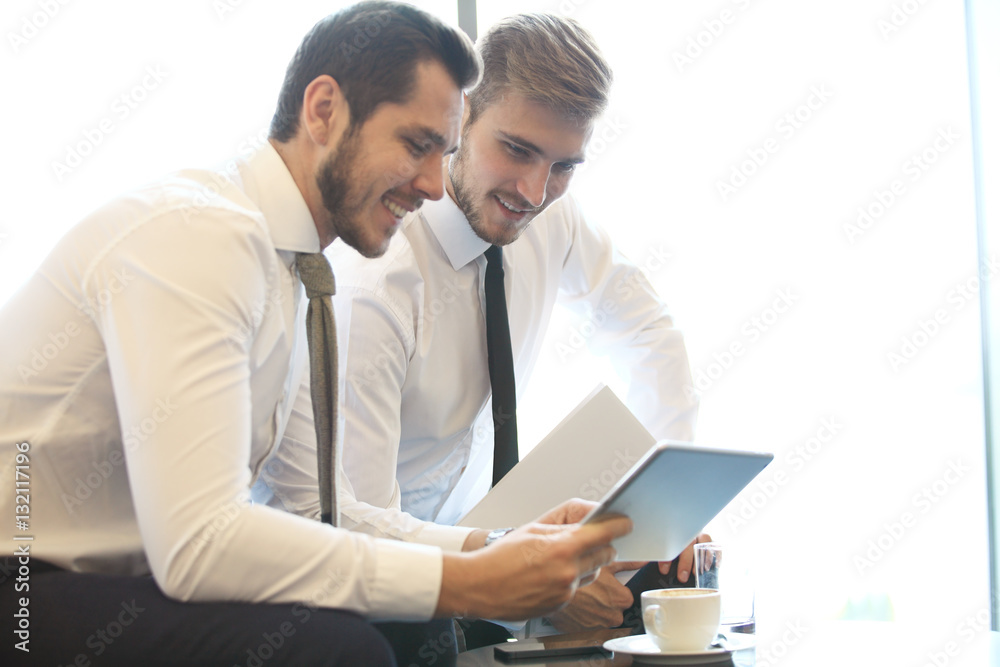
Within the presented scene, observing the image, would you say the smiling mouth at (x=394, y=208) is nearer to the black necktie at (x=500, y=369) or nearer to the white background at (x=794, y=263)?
the black necktie at (x=500, y=369)

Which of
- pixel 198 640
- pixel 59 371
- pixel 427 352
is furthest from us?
pixel 427 352

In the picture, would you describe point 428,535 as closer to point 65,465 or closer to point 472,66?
point 65,465

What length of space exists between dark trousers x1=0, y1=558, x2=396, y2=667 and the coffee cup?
43 centimetres

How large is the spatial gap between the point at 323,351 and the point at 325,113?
0.32 m

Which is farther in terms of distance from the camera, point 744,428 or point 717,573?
point 744,428

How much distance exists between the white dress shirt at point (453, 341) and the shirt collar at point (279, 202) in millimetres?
410

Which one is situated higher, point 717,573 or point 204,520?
point 204,520

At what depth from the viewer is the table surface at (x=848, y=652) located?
1.14m

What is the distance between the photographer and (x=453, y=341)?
1742 mm

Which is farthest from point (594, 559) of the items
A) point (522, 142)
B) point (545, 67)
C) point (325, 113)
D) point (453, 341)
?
point (545, 67)

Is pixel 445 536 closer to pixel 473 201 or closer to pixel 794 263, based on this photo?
pixel 473 201

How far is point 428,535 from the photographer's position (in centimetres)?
139

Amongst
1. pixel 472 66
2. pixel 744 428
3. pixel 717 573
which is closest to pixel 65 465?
pixel 472 66

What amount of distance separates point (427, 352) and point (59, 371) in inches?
32.3
